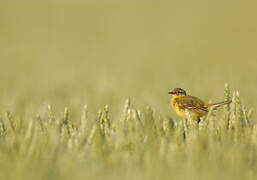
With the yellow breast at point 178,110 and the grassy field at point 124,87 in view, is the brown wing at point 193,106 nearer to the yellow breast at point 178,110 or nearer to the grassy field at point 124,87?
the yellow breast at point 178,110

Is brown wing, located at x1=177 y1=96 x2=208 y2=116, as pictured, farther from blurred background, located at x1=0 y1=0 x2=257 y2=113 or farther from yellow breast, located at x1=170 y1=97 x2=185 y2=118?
blurred background, located at x1=0 y1=0 x2=257 y2=113

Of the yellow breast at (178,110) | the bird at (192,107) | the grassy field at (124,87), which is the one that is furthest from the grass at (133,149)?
the yellow breast at (178,110)

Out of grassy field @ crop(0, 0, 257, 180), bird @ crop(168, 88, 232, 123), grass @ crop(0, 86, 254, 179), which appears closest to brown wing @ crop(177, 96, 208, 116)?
bird @ crop(168, 88, 232, 123)

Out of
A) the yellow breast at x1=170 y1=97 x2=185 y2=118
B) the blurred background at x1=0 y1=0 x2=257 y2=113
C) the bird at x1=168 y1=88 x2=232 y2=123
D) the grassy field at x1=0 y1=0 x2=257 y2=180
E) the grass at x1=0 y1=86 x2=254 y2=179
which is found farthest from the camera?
the blurred background at x1=0 y1=0 x2=257 y2=113

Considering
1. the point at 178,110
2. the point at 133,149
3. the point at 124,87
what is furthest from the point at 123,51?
the point at 133,149

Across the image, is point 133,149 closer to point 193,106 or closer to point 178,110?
point 193,106
